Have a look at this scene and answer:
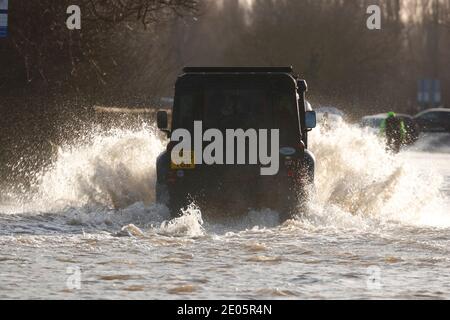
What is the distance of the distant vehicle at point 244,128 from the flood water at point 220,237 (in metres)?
0.31

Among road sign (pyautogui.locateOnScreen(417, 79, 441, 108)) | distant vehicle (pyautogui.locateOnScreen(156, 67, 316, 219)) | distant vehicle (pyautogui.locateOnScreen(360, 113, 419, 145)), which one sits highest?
distant vehicle (pyautogui.locateOnScreen(156, 67, 316, 219))

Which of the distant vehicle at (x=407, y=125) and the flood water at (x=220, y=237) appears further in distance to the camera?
the distant vehicle at (x=407, y=125)

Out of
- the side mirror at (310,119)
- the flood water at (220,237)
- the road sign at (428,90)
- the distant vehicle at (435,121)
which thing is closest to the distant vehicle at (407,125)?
the distant vehicle at (435,121)

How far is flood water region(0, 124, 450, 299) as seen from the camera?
1155 centimetres

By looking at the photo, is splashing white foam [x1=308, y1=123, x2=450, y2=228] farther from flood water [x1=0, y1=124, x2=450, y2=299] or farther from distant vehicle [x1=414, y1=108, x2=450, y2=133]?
distant vehicle [x1=414, y1=108, x2=450, y2=133]

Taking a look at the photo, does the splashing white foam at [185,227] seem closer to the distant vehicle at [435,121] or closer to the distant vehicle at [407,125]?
the distant vehicle at [407,125]

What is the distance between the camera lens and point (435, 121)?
212 ft

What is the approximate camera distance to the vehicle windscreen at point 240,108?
17578 millimetres

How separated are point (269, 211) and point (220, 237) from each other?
185 centimetres

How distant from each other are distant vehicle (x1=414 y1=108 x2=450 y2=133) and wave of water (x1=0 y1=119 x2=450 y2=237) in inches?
1645

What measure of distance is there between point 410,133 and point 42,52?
31086mm

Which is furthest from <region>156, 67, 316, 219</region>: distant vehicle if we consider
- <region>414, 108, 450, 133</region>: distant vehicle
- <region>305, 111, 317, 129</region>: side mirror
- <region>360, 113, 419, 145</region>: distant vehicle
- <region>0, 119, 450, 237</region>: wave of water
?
<region>414, 108, 450, 133</region>: distant vehicle

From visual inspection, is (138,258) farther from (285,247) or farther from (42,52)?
(42,52)
